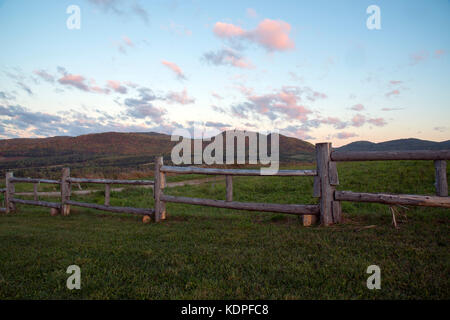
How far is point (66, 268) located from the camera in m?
3.81

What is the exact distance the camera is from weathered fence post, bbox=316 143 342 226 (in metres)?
5.96

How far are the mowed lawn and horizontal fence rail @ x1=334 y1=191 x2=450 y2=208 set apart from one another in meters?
0.55

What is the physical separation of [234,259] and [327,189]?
3134 mm

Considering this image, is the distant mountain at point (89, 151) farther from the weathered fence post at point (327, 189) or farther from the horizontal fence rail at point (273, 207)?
the weathered fence post at point (327, 189)

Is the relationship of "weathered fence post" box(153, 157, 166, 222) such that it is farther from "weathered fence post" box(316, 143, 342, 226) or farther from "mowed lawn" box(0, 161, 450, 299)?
"weathered fence post" box(316, 143, 342, 226)

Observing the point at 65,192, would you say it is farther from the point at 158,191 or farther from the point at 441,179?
the point at 441,179

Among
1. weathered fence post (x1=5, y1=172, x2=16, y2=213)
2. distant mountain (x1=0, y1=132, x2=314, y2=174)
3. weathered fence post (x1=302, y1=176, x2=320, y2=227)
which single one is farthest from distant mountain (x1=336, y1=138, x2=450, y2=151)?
weathered fence post (x1=5, y1=172, x2=16, y2=213)

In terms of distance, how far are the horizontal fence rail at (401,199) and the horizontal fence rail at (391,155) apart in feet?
2.48

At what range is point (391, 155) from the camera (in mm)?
5379

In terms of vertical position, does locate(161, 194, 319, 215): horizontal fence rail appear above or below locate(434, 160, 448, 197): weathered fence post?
below

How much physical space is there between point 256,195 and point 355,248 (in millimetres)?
9174

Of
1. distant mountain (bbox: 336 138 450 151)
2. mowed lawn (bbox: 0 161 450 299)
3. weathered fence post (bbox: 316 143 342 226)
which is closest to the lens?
mowed lawn (bbox: 0 161 450 299)
